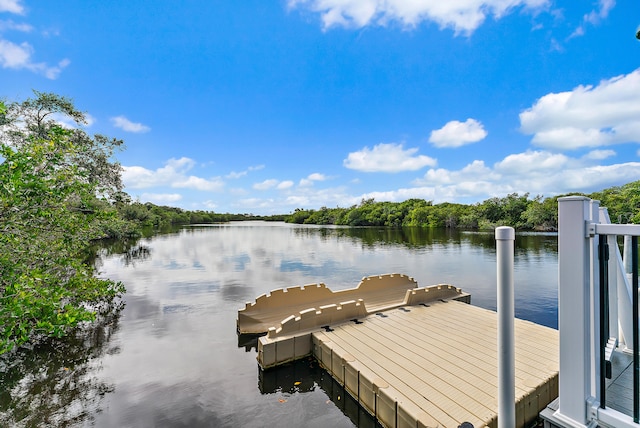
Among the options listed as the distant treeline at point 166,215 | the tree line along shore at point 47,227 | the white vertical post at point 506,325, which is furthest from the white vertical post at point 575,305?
the distant treeline at point 166,215

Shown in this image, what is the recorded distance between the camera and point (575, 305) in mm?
1554

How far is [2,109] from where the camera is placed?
2.67 metres

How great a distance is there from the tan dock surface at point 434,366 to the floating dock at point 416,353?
0.01 metres

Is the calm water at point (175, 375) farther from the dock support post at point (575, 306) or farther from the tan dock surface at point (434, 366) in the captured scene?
the dock support post at point (575, 306)

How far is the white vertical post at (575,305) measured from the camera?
152cm

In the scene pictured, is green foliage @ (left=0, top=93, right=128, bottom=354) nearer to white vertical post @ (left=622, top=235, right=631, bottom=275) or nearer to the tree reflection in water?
the tree reflection in water

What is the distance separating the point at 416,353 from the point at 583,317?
2696 mm

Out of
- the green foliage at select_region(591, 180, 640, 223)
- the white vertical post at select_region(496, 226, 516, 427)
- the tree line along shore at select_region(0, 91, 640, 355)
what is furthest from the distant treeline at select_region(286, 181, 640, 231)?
the tree line along shore at select_region(0, 91, 640, 355)

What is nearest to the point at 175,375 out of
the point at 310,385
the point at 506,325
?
the point at 310,385

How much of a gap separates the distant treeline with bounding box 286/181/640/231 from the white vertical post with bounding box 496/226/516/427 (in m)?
23.5

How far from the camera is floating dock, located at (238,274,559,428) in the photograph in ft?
9.39

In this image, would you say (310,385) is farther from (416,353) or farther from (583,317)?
(583,317)

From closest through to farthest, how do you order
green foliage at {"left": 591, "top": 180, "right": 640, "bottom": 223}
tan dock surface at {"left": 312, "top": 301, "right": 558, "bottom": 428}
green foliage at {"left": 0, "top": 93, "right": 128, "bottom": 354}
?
1. green foliage at {"left": 0, "top": 93, "right": 128, "bottom": 354}
2. tan dock surface at {"left": 312, "top": 301, "right": 558, "bottom": 428}
3. green foliage at {"left": 591, "top": 180, "right": 640, "bottom": 223}

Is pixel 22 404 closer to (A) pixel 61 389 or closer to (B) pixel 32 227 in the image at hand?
(A) pixel 61 389
